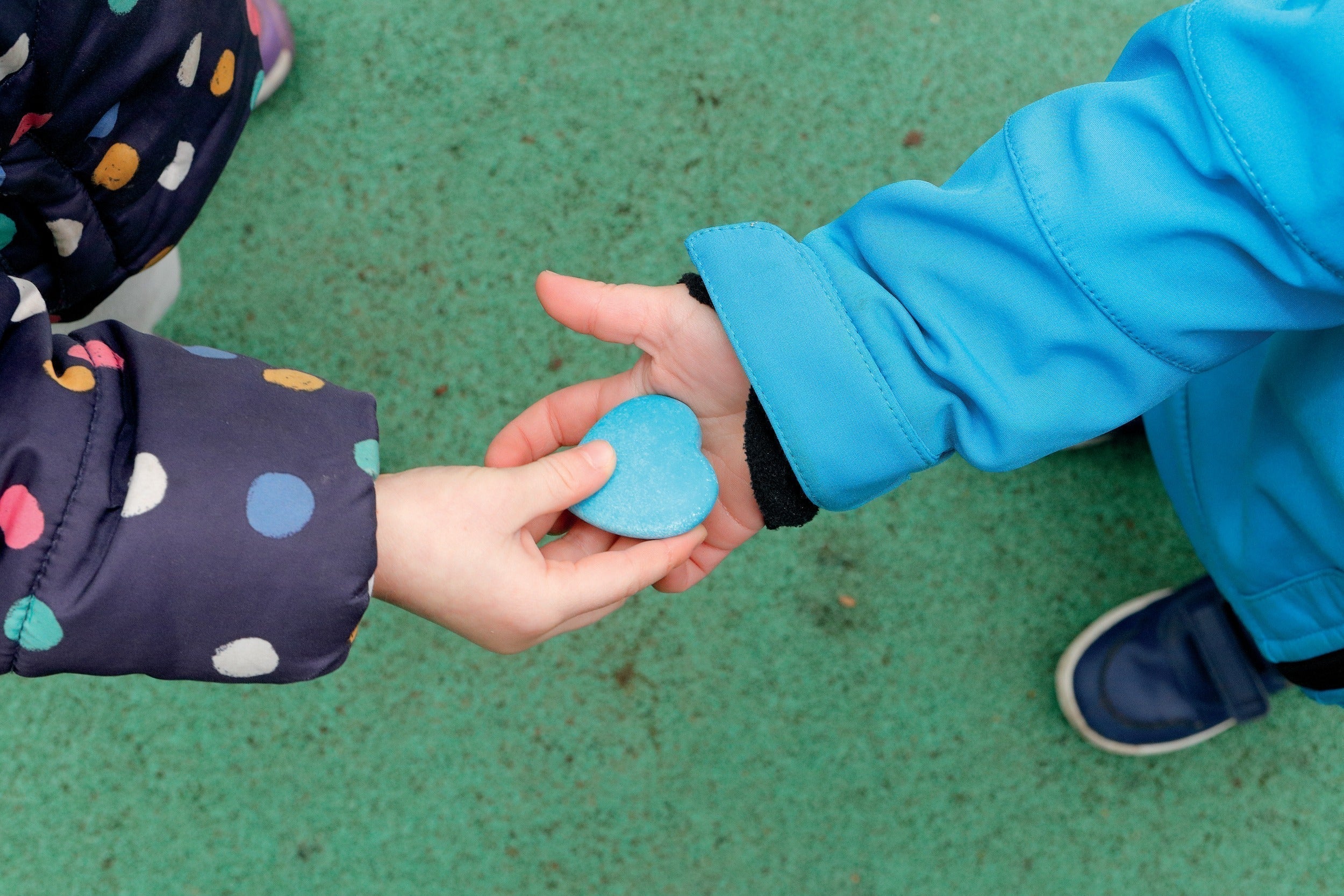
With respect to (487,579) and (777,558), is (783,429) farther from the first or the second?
(777,558)

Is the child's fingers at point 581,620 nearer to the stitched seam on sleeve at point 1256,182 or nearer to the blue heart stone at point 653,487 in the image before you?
the blue heart stone at point 653,487

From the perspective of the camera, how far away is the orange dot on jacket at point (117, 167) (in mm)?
687

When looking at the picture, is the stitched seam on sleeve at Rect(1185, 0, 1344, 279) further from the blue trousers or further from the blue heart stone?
the blue heart stone

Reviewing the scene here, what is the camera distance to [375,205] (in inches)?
46.2

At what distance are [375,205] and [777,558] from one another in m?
0.68

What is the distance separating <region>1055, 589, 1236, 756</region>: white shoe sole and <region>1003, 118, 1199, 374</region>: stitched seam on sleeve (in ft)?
1.80

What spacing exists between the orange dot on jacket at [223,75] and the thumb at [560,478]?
404mm

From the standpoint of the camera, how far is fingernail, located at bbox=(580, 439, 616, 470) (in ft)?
Result: 2.52

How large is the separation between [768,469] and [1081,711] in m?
0.59

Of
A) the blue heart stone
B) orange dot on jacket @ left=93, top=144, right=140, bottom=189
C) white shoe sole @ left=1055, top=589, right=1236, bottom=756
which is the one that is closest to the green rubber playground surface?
white shoe sole @ left=1055, top=589, right=1236, bottom=756

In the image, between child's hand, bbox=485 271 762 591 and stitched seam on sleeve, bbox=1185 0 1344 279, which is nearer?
stitched seam on sleeve, bbox=1185 0 1344 279

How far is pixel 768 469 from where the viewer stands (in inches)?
31.9

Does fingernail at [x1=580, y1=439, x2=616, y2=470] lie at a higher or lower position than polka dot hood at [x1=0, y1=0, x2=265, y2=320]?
lower

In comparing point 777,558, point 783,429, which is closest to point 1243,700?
point 777,558
